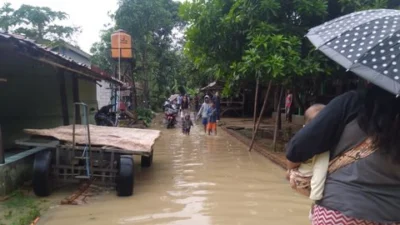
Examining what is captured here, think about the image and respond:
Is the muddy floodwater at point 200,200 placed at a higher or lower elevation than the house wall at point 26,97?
lower

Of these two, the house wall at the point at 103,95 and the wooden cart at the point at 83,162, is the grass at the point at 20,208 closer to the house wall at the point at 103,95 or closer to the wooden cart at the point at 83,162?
the wooden cart at the point at 83,162

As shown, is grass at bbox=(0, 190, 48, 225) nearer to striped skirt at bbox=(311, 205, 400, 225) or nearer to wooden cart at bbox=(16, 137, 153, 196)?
wooden cart at bbox=(16, 137, 153, 196)

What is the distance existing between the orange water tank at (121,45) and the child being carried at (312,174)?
14483mm

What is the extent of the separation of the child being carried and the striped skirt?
0.07 metres

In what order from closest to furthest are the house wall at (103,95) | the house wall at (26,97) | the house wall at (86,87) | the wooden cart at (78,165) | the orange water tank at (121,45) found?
1. the wooden cart at (78,165)
2. the house wall at (26,97)
3. the house wall at (86,87)
4. the orange water tank at (121,45)
5. the house wall at (103,95)

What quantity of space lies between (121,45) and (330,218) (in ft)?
49.0

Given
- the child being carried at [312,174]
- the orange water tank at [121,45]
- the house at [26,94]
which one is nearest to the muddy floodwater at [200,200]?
the house at [26,94]

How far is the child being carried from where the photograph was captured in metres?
1.96

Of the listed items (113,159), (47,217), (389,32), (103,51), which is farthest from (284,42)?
(103,51)

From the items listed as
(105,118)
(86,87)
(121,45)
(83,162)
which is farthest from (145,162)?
(121,45)

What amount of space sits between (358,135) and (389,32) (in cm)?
54

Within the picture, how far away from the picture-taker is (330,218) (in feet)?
6.27

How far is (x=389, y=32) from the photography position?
6.35 feet

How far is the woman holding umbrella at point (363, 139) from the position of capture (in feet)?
5.86
